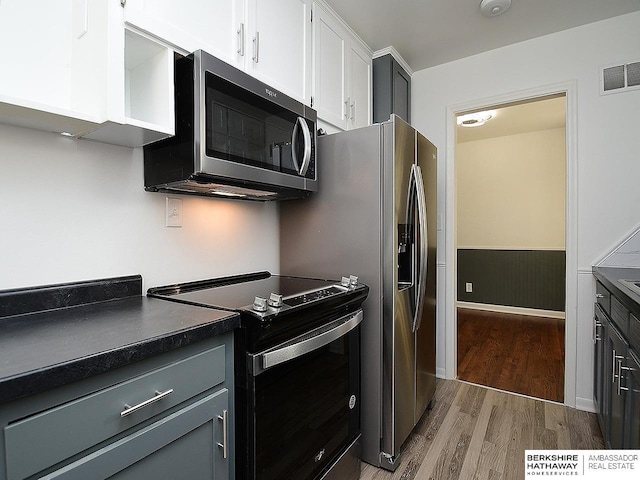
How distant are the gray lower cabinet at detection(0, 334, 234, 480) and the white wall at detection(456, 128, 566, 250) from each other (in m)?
4.80

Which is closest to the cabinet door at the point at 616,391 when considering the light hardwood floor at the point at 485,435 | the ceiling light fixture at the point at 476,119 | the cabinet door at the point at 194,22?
the light hardwood floor at the point at 485,435

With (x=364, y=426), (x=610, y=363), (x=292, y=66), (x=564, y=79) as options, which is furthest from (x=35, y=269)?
(x=564, y=79)

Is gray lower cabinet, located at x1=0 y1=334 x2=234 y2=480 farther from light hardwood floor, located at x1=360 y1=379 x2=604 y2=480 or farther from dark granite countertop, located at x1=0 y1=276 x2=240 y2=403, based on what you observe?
light hardwood floor, located at x1=360 y1=379 x2=604 y2=480

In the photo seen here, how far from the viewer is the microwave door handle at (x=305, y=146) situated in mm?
1581

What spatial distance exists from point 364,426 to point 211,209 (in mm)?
1314

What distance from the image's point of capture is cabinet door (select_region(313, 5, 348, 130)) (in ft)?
6.29

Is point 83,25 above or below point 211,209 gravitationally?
above

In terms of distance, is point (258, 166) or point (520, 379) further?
point (520, 379)

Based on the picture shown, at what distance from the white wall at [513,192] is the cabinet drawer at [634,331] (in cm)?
391

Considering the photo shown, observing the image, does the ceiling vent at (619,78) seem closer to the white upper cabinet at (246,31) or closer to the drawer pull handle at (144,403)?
the white upper cabinet at (246,31)

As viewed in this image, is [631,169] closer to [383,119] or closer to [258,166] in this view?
[383,119]

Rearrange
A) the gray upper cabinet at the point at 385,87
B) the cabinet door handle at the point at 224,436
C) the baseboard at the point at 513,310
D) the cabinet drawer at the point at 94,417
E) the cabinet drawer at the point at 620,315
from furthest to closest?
the baseboard at the point at 513,310, the gray upper cabinet at the point at 385,87, the cabinet drawer at the point at 620,315, the cabinet door handle at the point at 224,436, the cabinet drawer at the point at 94,417

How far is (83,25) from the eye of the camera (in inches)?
43.0

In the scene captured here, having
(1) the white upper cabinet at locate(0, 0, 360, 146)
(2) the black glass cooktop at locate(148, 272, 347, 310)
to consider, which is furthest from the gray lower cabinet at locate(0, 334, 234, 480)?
(1) the white upper cabinet at locate(0, 0, 360, 146)
